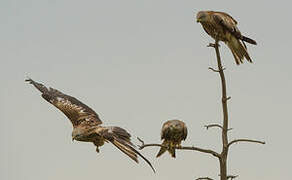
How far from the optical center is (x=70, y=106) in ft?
21.6

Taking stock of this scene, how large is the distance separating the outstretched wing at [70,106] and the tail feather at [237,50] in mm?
1580

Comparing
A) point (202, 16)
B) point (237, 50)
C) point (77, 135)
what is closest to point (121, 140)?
point (77, 135)

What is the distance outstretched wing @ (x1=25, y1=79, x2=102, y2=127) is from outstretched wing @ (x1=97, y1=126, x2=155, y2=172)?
81cm

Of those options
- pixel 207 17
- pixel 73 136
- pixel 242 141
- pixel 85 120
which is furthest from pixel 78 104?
pixel 242 141

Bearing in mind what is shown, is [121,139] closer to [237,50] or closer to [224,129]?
[224,129]

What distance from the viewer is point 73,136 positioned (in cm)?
529

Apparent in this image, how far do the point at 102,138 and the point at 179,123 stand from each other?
0.73 meters

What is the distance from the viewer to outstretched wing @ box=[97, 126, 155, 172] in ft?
14.6

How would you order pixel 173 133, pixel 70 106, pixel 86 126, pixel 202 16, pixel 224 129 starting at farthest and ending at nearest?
pixel 70 106
pixel 202 16
pixel 86 126
pixel 224 129
pixel 173 133

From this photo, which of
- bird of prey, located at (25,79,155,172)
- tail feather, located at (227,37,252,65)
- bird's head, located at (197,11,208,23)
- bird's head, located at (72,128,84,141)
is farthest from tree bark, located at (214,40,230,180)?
bird's head, located at (72,128,84,141)

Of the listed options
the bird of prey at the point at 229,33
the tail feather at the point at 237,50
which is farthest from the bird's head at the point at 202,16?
the tail feather at the point at 237,50

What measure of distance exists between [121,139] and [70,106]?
6.53 feet

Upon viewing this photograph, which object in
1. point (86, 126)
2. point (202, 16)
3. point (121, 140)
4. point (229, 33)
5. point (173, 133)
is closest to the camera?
point (121, 140)

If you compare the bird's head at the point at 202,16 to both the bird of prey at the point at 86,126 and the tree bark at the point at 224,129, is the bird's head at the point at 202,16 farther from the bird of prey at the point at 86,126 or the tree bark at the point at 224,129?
the bird of prey at the point at 86,126
